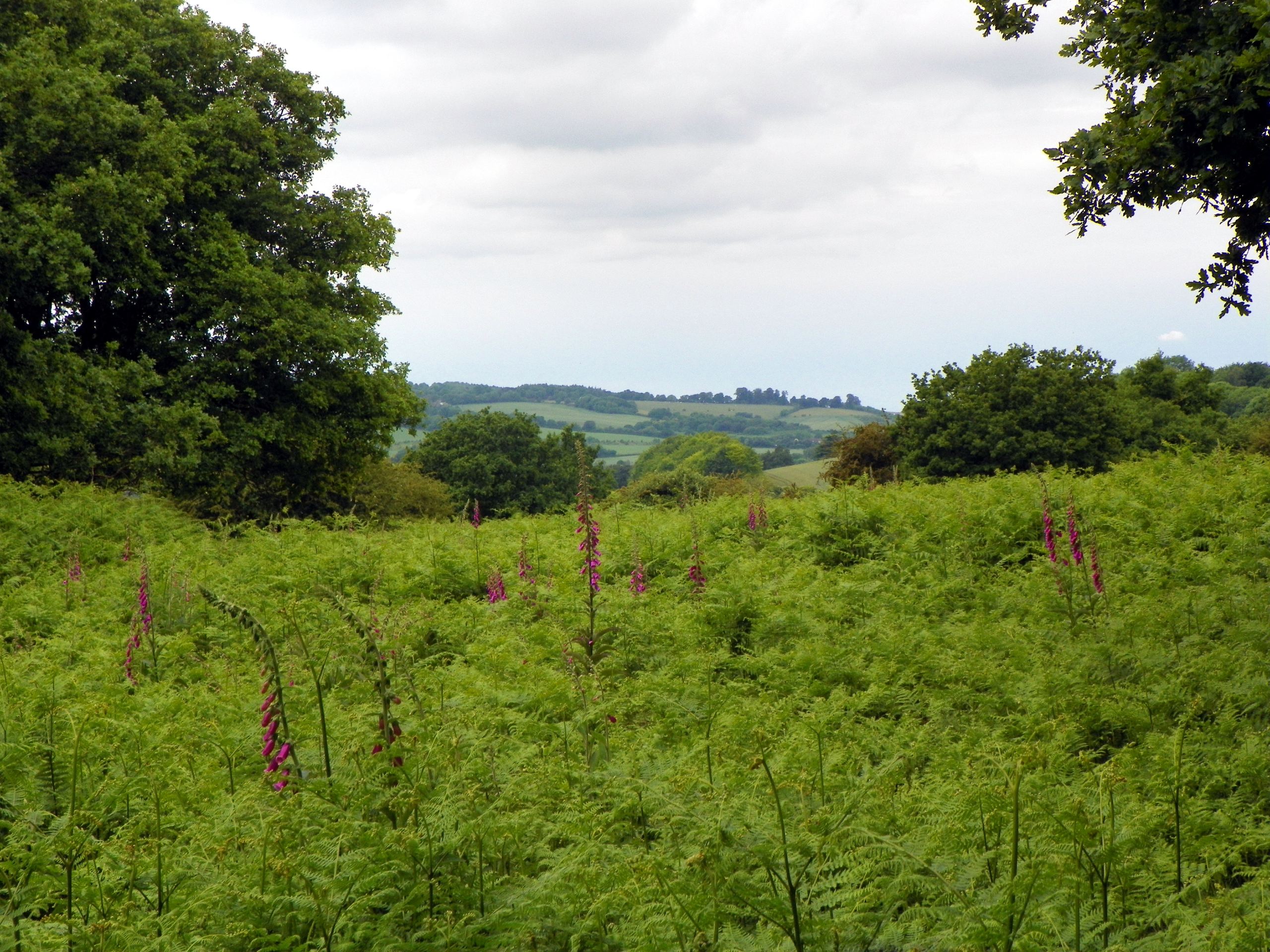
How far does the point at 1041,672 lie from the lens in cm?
684

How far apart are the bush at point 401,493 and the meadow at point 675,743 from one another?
74.9ft

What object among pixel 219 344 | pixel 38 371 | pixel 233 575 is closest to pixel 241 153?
pixel 219 344

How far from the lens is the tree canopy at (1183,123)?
21.7 feet

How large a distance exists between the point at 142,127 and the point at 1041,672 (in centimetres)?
1984

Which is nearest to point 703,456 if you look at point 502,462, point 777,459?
point 502,462

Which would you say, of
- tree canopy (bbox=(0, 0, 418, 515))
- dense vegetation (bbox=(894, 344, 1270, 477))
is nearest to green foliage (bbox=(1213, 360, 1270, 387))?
dense vegetation (bbox=(894, 344, 1270, 477))

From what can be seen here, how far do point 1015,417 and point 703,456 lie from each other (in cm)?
4747

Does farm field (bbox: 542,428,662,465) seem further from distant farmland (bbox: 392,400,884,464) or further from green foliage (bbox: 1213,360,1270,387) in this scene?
green foliage (bbox: 1213,360,1270,387)

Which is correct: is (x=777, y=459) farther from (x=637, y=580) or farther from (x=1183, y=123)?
(x=1183, y=123)

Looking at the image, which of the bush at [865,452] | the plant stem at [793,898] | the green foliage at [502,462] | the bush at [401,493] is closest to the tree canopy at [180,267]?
the bush at [401,493]

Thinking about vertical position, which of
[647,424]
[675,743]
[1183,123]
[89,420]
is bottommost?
[675,743]

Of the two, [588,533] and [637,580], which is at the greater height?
[588,533]

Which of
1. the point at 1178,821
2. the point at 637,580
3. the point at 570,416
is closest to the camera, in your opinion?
the point at 1178,821

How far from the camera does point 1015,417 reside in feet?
137
